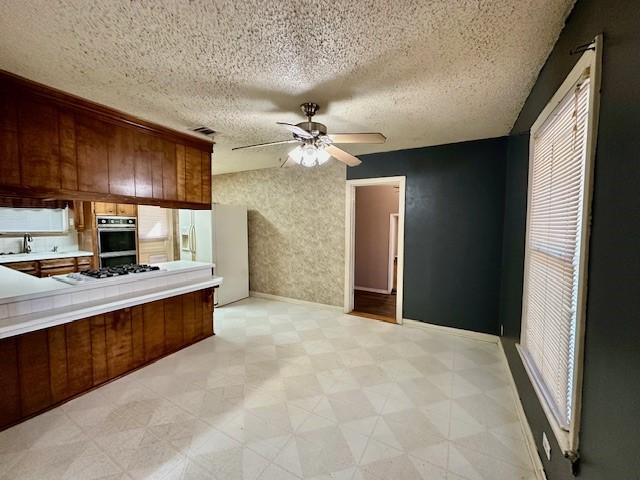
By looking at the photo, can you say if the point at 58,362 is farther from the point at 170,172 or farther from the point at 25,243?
the point at 25,243

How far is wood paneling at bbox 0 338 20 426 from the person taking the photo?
1.88 m

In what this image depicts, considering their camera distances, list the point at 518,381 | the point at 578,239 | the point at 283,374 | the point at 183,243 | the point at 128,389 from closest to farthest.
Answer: the point at 578,239 → the point at 518,381 → the point at 128,389 → the point at 283,374 → the point at 183,243

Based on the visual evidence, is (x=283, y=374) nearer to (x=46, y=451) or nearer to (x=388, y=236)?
(x=46, y=451)

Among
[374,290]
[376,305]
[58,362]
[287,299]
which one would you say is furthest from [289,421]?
[374,290]

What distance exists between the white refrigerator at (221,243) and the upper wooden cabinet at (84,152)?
1.25 m

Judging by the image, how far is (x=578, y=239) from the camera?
3.81ft

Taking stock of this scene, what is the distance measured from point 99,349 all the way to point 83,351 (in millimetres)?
117

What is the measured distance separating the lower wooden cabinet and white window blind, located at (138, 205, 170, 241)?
3004 millimetres

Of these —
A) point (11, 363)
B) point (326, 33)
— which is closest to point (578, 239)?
point (326, 33)

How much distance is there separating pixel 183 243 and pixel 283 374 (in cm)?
304

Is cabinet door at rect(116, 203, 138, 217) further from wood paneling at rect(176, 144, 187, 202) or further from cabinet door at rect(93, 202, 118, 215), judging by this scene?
wood paneling at rect(176, 144, 187, 202)

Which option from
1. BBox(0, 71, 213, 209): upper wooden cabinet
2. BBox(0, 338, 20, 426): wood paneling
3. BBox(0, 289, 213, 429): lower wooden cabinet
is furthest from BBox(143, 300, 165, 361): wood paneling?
BBox(0, 71, 213, 209): upper wooden cabinet

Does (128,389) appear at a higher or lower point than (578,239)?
lower

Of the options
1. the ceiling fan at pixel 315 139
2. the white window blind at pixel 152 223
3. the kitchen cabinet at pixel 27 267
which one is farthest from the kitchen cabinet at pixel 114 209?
the ceiling fan at pixel 315 139
